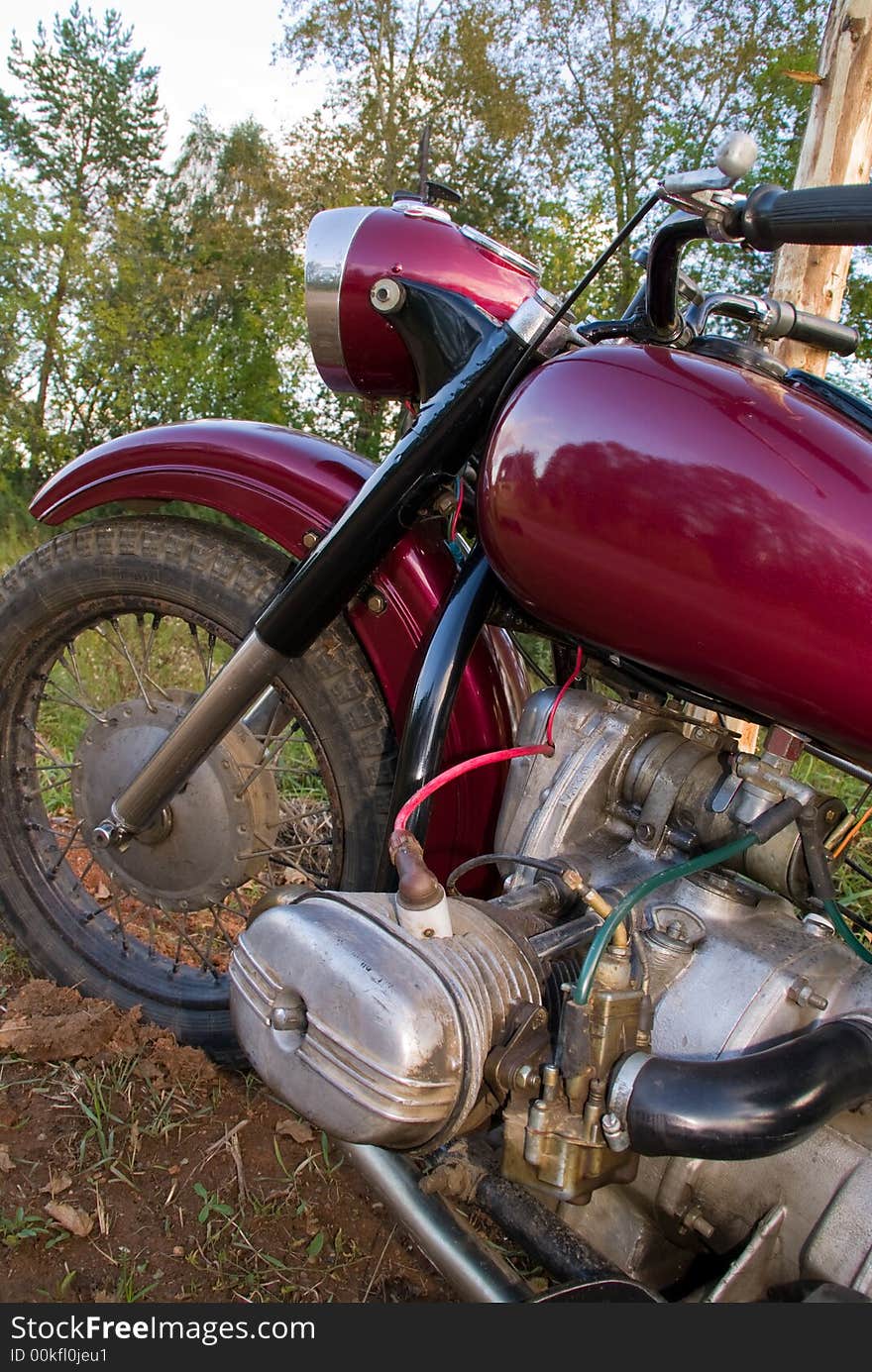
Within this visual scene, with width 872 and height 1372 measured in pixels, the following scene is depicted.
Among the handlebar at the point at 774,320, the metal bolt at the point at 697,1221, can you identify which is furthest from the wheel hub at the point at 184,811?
the handlebar at the point at 774,320

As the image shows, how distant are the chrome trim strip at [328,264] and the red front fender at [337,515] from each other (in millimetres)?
197

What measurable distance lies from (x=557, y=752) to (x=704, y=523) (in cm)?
43

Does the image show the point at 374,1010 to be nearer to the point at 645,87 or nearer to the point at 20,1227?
the point at 20,1227

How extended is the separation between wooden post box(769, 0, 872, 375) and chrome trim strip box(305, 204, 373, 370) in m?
2.19

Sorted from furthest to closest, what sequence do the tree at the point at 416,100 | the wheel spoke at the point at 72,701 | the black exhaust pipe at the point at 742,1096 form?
1. the tree at the point at 416,100
2. the wheel spoke at the point at 72,701
3. the black exhaust pipe at the point at 742,1096

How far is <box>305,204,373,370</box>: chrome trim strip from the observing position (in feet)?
4.65

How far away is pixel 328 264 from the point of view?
→ 55.9 inches

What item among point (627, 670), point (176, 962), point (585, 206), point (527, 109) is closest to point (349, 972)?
point (627, 670)

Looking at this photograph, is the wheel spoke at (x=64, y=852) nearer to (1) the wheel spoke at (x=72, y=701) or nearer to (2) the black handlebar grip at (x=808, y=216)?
(1) the wheel spoke at (x=72, y=701)

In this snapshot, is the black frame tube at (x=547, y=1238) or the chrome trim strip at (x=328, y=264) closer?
the black frame tube at (x=547, y=1238)

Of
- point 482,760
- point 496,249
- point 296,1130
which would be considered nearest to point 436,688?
point 482,760

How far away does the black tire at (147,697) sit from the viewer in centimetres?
151

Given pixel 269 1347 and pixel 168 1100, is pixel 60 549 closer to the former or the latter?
pixel 168 1100

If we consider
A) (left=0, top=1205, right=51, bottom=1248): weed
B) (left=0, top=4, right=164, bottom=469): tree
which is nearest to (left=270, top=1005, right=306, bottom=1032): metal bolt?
(left=0, top=1205, right=51, bottom=1248): weed
